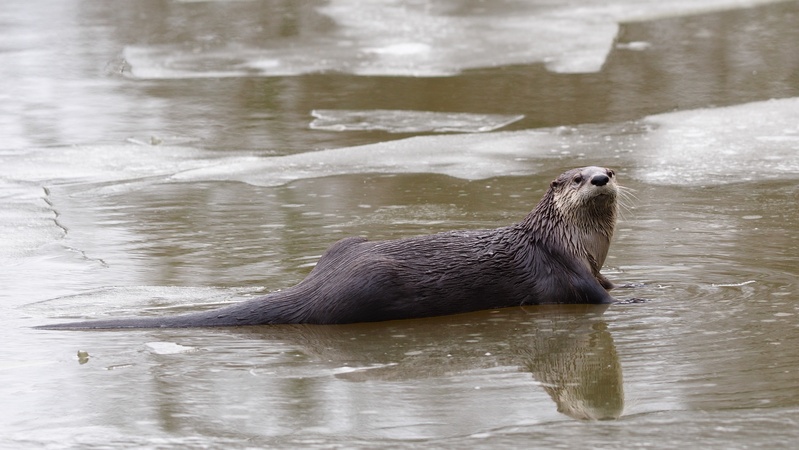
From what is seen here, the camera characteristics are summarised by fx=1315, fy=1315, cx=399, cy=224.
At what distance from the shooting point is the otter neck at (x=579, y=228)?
17.6ft

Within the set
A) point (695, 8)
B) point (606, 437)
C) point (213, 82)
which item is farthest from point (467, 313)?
point (695, 8)

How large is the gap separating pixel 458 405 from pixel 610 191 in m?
→ 1.83

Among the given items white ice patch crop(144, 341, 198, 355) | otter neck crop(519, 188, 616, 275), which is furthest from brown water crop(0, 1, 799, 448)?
otter neck crop(519, 188, 616, 275)

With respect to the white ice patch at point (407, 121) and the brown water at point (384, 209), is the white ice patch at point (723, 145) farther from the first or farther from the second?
the white ice patch at point (407, 121)

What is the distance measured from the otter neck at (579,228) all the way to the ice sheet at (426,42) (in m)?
4.88

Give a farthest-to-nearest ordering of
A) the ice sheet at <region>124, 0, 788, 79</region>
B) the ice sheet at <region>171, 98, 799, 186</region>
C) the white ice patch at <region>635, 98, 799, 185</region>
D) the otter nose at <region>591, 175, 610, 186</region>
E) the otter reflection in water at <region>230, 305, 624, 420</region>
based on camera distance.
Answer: the ice sheet at <region>124, 0, 788, 79</region>, the ice sheet at <region>171, 98, 799, 186</region>, the white ice patch at <region>635, 98, 799, 185</region>, the otter nose at <region>591, 175, 610, 186</region>, the otter reflection in water at <region>230, 305, 624, 420</region>

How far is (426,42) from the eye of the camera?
37.5ft

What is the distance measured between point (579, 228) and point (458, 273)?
2.01ft

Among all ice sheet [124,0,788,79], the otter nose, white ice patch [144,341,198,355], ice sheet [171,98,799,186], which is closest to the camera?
white ice patch [144,341,198,355]

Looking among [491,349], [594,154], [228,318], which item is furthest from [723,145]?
[228,318]

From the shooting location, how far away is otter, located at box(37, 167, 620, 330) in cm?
493

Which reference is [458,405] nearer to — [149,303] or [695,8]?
[149,303]

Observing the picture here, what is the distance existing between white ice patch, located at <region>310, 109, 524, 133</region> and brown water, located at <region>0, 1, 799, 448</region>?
0.05 m

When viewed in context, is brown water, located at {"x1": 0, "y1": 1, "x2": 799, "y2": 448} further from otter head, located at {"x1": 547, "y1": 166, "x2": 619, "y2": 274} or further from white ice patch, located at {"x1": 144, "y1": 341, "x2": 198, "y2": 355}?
otter head, located at {"x1": 547, "y1": 166, "x2": 619, "y2": 274}
